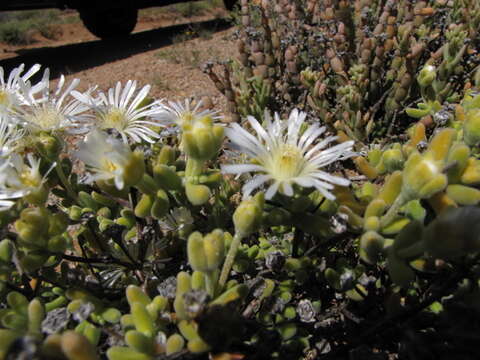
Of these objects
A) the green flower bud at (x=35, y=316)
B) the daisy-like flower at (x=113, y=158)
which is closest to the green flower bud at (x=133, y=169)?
the daisy-like flower at (x=113, y=158)

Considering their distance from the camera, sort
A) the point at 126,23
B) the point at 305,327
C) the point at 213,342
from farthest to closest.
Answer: the point at 126,23
the point at 305,327
the point at 213,342

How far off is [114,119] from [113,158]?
38 centimetres

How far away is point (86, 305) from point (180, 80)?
10.1 feet

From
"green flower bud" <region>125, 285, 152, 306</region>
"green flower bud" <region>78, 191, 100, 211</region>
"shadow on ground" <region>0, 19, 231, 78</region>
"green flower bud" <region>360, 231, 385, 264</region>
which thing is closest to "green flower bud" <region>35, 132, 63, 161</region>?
"green flower bud" <region>78, 191, 100, 211</region>

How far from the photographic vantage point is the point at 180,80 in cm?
346

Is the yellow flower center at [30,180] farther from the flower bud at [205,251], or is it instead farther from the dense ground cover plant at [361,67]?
the dense ground cover plant at [361,67]

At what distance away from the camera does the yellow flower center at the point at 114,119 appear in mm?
898

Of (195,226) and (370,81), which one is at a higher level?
(370,81)

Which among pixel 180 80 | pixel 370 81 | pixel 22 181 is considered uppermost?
pixel 180 80

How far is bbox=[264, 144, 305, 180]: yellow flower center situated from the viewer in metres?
0.67

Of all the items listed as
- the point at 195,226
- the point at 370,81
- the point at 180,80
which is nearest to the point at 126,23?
the point at 180,80

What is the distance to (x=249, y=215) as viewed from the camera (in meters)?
0.58

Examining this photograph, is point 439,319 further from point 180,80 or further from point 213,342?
point 180,80

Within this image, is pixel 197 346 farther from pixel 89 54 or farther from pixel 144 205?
pixel 89 54
